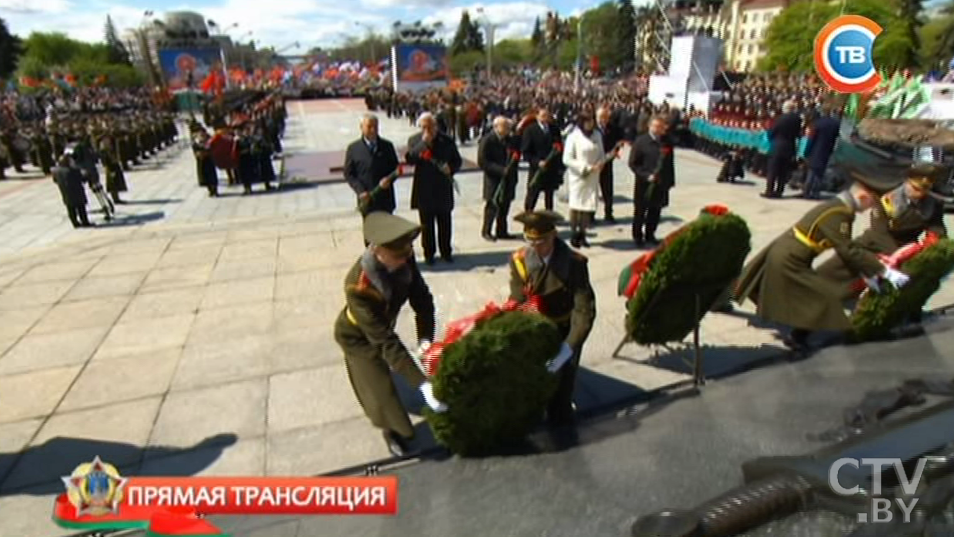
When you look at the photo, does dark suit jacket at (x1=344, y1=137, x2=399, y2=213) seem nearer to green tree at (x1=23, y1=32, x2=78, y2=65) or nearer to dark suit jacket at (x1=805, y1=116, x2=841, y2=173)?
dark suit jacket at (x1=805, y1=116, x2=841, y2=173)

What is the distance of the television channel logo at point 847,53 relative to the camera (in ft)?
27.1

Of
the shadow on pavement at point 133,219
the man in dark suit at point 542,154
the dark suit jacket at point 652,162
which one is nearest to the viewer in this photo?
the dark suit jacket at point 652,162

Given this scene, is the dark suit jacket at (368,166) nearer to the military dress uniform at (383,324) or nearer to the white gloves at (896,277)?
the military dress uniform at (383,324)

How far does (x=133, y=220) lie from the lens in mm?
10469

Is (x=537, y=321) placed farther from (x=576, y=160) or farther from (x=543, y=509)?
(x=576, y=160)

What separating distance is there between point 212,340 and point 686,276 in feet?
14.6

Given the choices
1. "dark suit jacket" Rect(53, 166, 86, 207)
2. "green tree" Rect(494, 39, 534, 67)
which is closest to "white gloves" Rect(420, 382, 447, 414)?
"dark suit jacket" Rect(53, 166, 86, 207)

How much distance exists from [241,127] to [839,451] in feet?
57.6

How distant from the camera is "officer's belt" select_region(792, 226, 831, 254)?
4.11 m

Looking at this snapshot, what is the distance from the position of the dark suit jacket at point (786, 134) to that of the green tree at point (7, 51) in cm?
8571

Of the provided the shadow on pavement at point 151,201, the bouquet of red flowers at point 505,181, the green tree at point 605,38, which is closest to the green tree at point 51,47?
the green tree at point 605,38

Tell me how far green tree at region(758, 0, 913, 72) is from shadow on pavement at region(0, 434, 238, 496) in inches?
1183

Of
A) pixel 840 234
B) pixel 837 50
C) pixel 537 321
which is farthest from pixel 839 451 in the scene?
pixel 837 50

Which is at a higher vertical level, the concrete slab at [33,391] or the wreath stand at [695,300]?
the wreath stand at [695,300]
